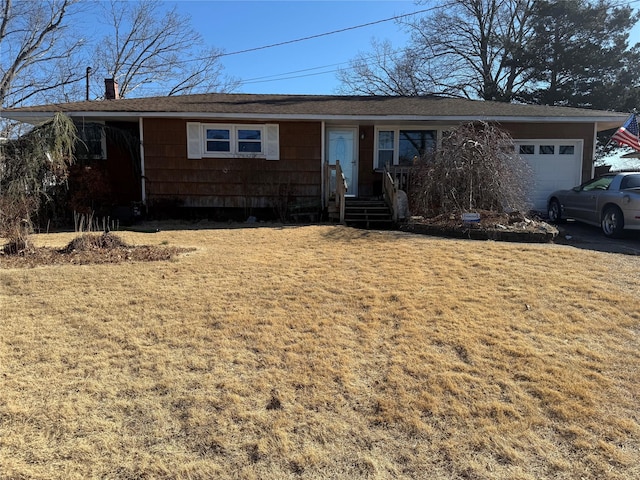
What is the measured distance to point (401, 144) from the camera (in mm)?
13797

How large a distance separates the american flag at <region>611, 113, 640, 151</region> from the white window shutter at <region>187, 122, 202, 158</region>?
11.9 m

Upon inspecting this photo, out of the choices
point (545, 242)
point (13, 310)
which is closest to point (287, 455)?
point (13, 310)

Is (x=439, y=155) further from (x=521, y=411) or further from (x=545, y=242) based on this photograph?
(x=521, y=411)

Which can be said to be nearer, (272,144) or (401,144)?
(272,144)

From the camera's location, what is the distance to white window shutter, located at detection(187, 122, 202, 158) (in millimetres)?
12508

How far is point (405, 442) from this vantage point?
2.77 m

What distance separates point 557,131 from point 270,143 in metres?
8.66

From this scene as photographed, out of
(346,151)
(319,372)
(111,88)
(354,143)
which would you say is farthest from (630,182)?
(111,88)

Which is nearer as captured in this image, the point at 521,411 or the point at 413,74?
the point at 521,411

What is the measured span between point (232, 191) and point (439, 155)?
5.85 metres

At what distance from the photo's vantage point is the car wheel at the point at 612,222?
370 inches

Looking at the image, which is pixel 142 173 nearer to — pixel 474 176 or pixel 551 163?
pixel 474 176

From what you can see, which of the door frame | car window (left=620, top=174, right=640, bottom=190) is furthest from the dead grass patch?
car window (left=620, top=174, right=640, bottom=190)

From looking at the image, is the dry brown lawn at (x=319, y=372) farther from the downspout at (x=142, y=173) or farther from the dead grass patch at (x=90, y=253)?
the downspout at (x=142, y=173)
